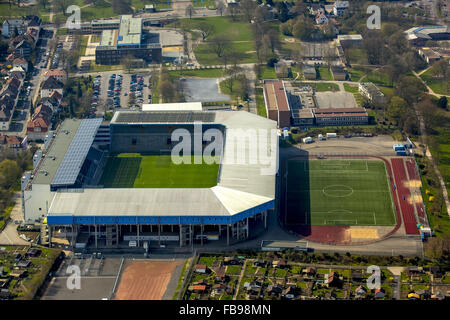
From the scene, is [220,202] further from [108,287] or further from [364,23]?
[364,23]

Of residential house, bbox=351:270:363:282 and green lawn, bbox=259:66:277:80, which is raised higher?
green lawn, bbox=259:66:277:80

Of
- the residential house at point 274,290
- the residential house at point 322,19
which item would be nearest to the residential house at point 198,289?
the residential house at point 274,290

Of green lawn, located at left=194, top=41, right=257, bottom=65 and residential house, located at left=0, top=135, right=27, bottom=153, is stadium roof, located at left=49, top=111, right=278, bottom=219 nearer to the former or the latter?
residential house, located at left=0, top=135, right=27, bottom=153

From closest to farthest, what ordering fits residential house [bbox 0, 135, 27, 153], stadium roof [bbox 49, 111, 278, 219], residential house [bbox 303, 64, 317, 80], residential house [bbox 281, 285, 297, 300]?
1. residential house [bbox 281, 285, 297, 300]
2. stadium roof [bbox 49, 111, 278, 219]
3. residential house [bbox 0, 135, 27, 153]
4. residential house [bbox 303, 64, 317, 80]

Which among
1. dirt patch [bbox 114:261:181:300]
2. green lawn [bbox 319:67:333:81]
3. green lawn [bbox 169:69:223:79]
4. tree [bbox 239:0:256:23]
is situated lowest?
dirt patch [bbox 114:261:181:300]

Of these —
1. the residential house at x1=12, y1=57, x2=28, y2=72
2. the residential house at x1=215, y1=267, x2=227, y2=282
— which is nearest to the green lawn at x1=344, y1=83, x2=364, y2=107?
the residential house at x1=215, y1=267, x2=227, y2=282

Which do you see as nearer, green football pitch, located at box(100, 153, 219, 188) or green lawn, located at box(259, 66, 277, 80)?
green football pitch, located at box(100, 153, 219, 188)

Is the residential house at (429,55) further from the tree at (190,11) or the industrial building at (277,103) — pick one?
the tree at (190,11)

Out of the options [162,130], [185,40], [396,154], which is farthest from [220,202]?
[185,40]
